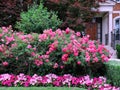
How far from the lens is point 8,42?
33.9ft

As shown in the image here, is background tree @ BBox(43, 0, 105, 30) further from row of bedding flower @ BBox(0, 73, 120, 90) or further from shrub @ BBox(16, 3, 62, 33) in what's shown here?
row of bedding flower @ BBox(0, 73, 120, 90)

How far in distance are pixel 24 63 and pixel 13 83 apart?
1.00m

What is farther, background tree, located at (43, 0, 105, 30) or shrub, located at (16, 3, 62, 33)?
background tree, located at (43, 0, 105, 30)

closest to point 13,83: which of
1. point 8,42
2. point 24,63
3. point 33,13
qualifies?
point 24,63

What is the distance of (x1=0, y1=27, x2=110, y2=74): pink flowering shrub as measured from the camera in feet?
31.3

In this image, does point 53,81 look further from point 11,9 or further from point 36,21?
point 11,9

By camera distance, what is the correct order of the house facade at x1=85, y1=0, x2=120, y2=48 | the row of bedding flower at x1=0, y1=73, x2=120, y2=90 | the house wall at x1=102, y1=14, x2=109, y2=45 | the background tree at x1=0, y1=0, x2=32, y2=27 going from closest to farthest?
the row of bedding flower at x1=0, y1=73, x2=120, y2=90, the background tree at x1=0, y1=0, x2=32, y2=27, the house facade at x1=85, y1=0, x2=120, y2=48, the house wall at x1=102, y1=14, x2=109, y2=45

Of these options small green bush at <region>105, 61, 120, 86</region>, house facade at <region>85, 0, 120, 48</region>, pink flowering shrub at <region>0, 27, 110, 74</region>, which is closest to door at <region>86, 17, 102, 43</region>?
house facade at <region>85, 0, 120, 48</region>

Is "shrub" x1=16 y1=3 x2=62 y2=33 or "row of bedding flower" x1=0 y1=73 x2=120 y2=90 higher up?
"shrub" x1=16 y1=3 x2=62 y2=33

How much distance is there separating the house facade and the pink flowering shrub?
44.3ft

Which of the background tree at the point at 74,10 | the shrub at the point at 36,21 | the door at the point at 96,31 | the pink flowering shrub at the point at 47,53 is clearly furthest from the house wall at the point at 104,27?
the pink flowering shrub at the point at 47,53

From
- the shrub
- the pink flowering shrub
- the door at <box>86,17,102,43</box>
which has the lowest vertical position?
the door at <box>86,17,102,43</box>

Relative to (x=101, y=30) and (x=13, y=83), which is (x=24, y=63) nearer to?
(x=13, y=83)

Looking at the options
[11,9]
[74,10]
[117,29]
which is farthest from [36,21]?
[117,29]
